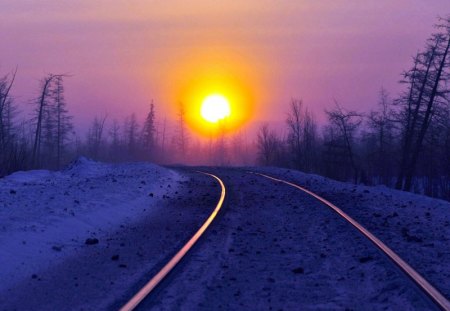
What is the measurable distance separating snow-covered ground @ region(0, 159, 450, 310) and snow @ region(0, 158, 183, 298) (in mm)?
34

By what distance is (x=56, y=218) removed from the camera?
1144cm

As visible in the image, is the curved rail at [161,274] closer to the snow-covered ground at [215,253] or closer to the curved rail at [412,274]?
the snow-covered ground at [215,253]

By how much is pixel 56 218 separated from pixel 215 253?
14.1ft

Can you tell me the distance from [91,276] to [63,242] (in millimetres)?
2665

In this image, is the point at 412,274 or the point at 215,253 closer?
the point at 412,274

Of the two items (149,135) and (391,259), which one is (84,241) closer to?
(391,259)

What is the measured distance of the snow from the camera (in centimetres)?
840

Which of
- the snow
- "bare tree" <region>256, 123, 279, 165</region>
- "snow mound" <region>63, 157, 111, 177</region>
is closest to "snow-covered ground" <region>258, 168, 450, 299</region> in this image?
the snow

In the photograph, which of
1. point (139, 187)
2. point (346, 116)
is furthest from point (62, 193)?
point (346, 116)

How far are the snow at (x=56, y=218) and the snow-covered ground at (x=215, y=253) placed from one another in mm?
34

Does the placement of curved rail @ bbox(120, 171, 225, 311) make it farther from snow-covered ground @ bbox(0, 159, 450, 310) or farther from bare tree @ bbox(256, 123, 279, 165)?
bare tree @ bbox(256, 123, 279, 165)

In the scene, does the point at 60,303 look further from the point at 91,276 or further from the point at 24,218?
the point at 24,218

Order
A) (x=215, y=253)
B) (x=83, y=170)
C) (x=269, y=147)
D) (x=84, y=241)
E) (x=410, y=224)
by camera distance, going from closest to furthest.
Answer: (x=215, y=253), (x=84, y=241), (x=410, y=224), (x=83, y=170), (x=269, y=147)

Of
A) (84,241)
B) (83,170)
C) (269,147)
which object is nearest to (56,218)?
(84,241)
